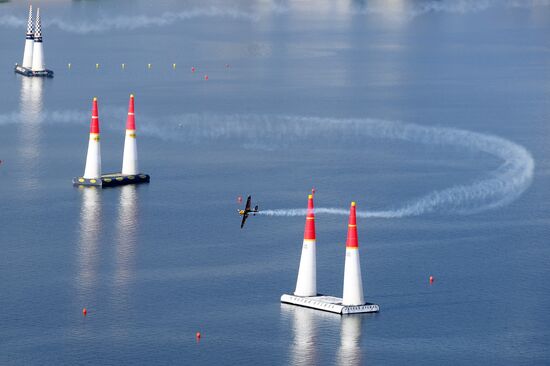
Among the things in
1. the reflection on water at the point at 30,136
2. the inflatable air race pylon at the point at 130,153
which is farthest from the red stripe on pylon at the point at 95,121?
the reflection on water at the point at 30,136

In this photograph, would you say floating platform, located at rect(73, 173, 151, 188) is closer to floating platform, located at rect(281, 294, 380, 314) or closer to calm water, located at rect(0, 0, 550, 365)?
calm water, located at rect(0, 0, 550, 365)

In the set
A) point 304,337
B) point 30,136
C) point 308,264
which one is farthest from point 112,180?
point 304,337

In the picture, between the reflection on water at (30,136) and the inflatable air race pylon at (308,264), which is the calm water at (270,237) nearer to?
the reflection on water at (30,136)

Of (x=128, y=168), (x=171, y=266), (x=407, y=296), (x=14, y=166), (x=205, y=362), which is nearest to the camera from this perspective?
(x=205, y=362)

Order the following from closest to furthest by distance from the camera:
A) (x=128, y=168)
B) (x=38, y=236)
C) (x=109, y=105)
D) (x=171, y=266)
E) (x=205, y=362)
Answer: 1. (x=205, y=362)
2. (x=171, y=266)
3. (x=38, y=236)
4. (x=128, y=168)
5. (x=109, y=105)

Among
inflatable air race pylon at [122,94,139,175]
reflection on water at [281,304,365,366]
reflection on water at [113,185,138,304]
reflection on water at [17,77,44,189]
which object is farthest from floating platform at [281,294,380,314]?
reflection on water at [17,77,44,189]

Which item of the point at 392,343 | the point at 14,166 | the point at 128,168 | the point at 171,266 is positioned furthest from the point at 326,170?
the point at 392,343

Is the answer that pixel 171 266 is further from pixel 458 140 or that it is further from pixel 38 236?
pixel 458 140
